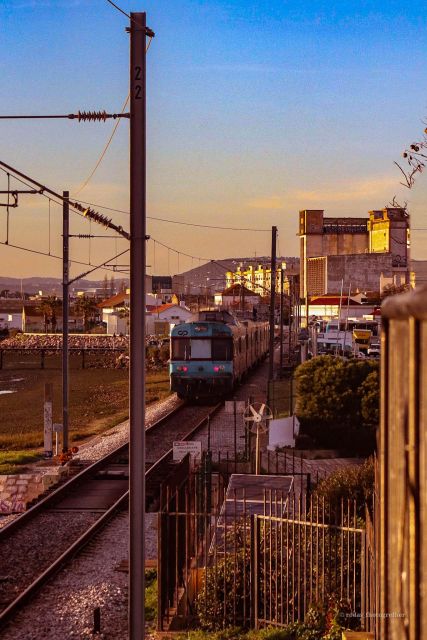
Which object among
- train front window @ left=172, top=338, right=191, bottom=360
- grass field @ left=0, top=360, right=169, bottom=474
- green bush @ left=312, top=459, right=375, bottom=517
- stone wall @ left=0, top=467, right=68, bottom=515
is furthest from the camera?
train front window @ left=172, top=338, right=191, bottom=360

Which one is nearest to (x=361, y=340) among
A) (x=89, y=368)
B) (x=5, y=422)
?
(x=89, y=368)

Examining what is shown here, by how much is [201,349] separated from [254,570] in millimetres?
24757

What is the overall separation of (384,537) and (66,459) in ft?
64.6

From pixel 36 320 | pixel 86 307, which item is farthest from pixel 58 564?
pixel 36 320

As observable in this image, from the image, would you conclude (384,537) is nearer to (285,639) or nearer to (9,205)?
(285,639)

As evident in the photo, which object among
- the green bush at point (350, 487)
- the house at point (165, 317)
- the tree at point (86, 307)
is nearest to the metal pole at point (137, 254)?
the green bush at point (350, 487)

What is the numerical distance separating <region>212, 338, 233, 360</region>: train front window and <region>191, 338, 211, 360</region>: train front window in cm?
21

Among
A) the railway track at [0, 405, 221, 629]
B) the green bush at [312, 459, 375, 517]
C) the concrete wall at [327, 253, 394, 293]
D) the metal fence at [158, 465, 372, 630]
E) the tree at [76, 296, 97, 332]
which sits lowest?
the railway track at [0, 405, 221, 629]

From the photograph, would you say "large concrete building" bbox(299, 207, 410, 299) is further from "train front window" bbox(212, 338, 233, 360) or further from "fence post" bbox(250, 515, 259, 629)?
"fence post" bbox(250, 515, 259, 629)

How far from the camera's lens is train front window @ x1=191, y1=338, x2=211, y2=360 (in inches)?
1361

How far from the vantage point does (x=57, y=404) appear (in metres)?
41.5

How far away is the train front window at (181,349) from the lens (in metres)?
34.8

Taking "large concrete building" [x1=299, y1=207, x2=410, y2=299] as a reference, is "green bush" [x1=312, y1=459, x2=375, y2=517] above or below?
below

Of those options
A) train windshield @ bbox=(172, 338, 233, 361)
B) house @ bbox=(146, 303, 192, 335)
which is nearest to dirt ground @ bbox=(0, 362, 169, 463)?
train windshield @ bbox=(172, 338, 233, 361)
